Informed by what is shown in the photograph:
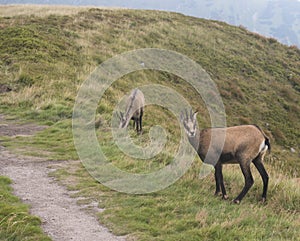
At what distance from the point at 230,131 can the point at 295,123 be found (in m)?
19.5

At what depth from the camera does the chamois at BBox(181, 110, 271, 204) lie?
736 centimetres

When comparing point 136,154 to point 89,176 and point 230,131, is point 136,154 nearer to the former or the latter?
point 89,176

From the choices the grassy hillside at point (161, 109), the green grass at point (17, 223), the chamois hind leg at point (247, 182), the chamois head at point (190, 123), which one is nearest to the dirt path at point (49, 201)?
the green grass at point (17, 223)

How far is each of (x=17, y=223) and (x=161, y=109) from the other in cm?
1516

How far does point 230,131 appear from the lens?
25.6 feet

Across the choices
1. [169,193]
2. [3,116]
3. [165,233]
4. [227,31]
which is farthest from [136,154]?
[227,31]

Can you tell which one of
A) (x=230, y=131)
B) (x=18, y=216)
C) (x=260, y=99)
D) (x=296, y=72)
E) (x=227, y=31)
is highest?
(x=227, y=31)

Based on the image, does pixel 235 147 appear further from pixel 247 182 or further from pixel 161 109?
pixel 161 109

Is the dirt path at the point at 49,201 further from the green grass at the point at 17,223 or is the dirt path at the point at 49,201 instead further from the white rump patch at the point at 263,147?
the white rump patch at the point at 263,147

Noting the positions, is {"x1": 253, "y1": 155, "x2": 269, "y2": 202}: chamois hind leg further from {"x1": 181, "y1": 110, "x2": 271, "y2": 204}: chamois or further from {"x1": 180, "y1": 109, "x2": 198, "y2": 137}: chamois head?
{"x1": 180, "y1": 109, "x2": 198, "y2": 137}: chamois head

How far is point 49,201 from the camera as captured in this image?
686 cm

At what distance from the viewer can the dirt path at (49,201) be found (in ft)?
18.3

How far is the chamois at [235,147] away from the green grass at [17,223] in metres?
3.53

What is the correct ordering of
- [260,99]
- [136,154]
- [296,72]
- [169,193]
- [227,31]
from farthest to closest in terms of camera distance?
[227,31], [296,72], [260,99], [136,154], [169,193]
